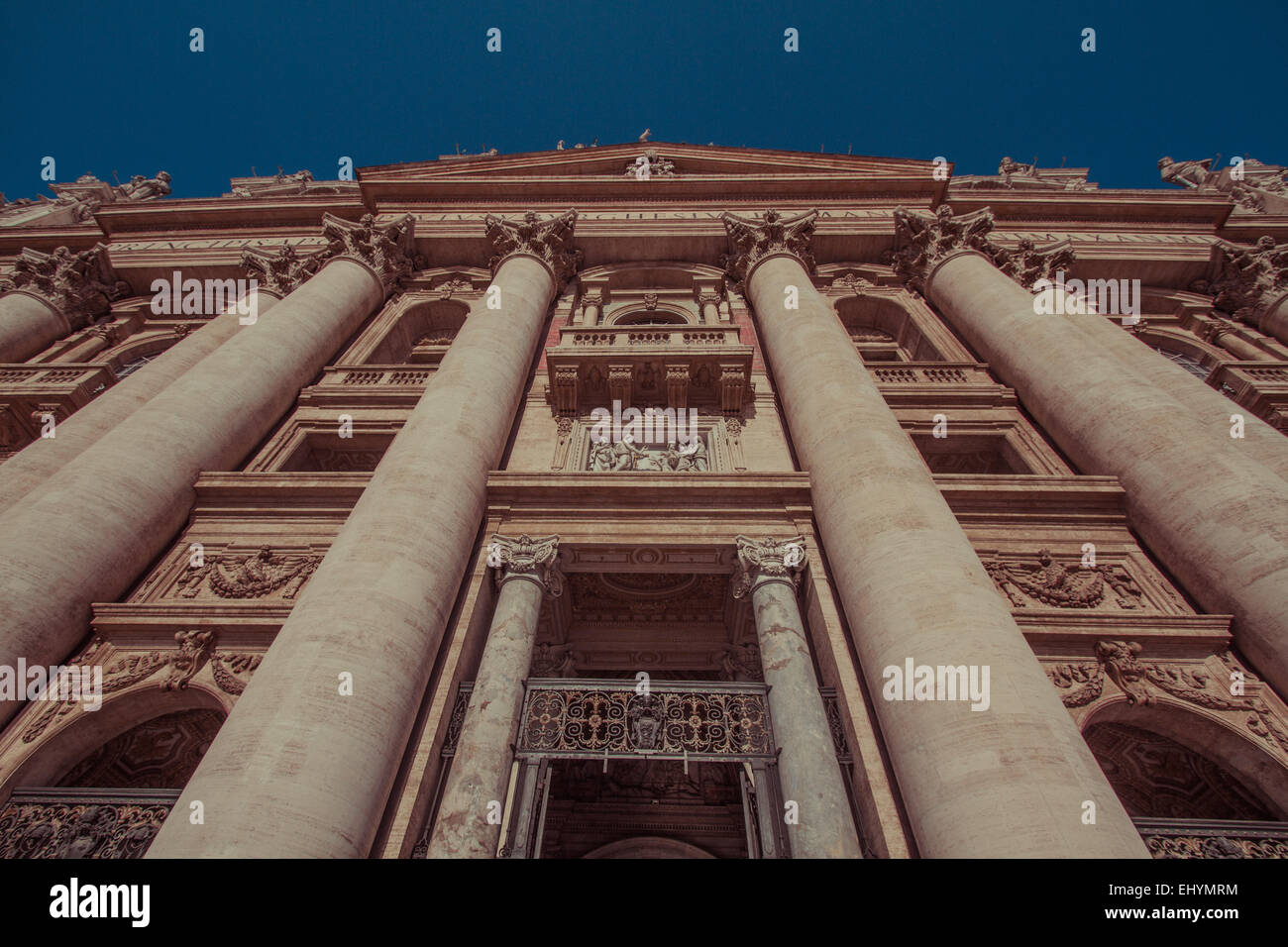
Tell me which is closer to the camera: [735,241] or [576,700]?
[576,700]

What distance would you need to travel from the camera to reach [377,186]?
19.5 meters

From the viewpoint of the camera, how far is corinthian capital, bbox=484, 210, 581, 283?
16562 mm

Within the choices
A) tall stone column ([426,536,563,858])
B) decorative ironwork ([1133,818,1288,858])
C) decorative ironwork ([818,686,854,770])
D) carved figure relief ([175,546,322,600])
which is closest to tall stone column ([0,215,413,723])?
carved figure relief ([175,546,322,600])

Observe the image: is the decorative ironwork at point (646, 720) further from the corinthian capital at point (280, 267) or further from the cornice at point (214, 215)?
the cornice at point (214, 215)

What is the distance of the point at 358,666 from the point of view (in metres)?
6.51

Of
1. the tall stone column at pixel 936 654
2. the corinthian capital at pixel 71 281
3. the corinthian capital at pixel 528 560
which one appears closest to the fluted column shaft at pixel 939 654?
the tall stone column at pixel 936 654

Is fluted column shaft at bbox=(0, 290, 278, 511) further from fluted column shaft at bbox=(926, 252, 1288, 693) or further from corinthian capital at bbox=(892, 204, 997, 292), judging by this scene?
corinthian capital at bbox=(892, 204, 997, 292)

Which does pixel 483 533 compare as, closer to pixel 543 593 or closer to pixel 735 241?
pixel 543 593

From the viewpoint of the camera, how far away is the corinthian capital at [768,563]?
29.2ft

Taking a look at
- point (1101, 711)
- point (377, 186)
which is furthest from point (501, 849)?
point (377, 186)

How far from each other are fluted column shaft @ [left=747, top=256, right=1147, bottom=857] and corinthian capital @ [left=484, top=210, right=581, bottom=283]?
9075mm

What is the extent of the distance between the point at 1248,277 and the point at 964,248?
27.2 feet

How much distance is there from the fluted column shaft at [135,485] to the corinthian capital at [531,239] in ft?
16.1

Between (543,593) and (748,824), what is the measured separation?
161 inches
